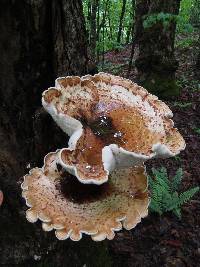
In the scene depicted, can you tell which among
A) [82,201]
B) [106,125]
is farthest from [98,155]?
[82,201]

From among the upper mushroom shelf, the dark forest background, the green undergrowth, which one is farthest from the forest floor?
the upper mushroom shelf

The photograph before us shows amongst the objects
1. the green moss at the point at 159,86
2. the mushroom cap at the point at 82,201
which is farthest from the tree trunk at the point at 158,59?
the mushroom cap at the point at 82,201

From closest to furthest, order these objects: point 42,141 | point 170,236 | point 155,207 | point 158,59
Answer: point 42,141 → point 170,236 → point 155,207 → point 158,59

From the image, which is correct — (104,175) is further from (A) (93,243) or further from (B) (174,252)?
(B) (174,252)

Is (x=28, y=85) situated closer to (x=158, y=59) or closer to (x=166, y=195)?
(x=166, y=195)

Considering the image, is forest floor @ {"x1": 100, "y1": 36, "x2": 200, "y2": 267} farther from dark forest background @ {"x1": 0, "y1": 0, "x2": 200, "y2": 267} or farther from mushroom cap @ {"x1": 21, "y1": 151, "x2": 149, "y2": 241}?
mushroom cap @ {"x1": 21, "y1": 151, "x2": 149, "y2": 241}

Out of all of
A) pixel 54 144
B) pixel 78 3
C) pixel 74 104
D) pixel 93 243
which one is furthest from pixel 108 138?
pixel 93 243

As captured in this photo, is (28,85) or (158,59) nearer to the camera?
(28,85)
